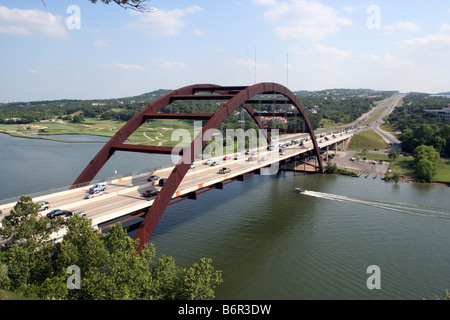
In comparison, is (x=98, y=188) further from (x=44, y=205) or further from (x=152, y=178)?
(x=152, y=178)

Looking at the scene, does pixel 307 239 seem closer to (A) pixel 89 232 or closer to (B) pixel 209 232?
(B) pixel 209 232

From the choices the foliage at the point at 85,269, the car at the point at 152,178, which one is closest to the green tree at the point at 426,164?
the car at the point at 152,178

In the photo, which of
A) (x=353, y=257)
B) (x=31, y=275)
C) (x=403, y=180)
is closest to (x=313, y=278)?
(x=353, y=257)

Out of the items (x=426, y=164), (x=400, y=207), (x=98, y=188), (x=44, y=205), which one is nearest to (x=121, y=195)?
(x=98, y=188)

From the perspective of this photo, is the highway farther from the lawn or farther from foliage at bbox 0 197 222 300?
the lawn

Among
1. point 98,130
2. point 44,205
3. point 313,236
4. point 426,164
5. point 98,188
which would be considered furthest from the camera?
point 98,130

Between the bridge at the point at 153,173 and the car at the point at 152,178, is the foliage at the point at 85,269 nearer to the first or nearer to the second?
the bridge at the point at 153,173

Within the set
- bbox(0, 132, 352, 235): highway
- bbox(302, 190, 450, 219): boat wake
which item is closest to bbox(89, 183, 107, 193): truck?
bbox(0, 132, 352, 235): highway
